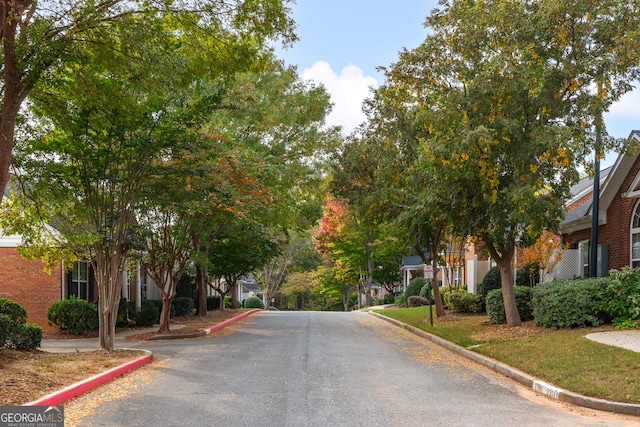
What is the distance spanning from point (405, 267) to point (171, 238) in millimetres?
28347

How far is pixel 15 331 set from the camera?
44.1 ft

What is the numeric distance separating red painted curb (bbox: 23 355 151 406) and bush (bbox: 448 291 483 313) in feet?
56.6

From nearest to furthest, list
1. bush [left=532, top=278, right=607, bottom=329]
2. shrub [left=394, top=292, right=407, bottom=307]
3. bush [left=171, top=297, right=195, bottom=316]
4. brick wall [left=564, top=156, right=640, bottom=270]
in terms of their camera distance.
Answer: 1. bush [left=532, top=278, right=607, bottom=329]
2. brick wall [left=564, top=156, right=640, bottom=270]
3. bush [left=171, top=297, right=195, bottom=316]
4. shrub [left=394, top=292, right=407, bottom=307]

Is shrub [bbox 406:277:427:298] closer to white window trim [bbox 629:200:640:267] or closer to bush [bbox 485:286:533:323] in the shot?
bush [bbox 485:286:533:323]

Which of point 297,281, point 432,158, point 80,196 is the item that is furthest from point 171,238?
point 297,281

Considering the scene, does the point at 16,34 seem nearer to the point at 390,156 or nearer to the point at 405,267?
the point at 390,156

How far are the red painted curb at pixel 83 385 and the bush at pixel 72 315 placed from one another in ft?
25.9

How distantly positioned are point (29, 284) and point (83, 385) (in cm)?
1265

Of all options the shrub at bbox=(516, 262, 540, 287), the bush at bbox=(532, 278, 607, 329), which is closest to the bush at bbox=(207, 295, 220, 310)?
the shrub at bbox=(516, 262, 540, 287)

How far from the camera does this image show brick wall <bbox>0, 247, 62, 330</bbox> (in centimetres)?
2097

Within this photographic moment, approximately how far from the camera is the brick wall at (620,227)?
19670 mm

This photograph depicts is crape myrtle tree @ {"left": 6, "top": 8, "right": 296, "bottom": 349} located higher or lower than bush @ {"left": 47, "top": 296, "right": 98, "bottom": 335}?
higher

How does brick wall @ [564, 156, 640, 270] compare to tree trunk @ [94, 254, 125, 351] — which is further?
brick wall @ [564, 156, 640, 270]

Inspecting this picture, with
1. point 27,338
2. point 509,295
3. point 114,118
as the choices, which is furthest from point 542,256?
point 27,338
